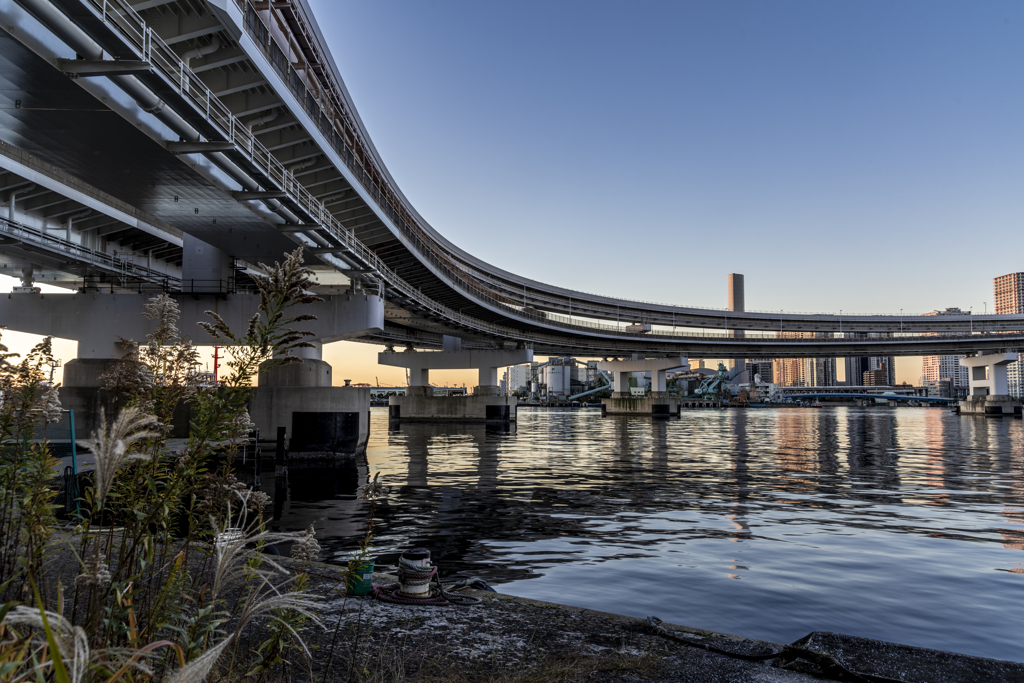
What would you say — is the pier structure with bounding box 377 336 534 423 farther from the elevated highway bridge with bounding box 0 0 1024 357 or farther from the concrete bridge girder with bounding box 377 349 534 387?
the elevated highway bridge with bounding box 0 0 1024 357

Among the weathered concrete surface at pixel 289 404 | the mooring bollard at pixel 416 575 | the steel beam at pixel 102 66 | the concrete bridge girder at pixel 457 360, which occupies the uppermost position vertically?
the steel beam at pixel 102 66

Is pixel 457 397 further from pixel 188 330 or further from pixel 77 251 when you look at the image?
pixel 77 251

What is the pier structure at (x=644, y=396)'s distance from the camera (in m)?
117

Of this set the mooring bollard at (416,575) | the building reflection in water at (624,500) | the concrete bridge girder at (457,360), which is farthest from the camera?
the concrete bridge girder at (457,360)

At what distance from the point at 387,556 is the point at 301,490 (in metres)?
12.5

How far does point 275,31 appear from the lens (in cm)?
2627

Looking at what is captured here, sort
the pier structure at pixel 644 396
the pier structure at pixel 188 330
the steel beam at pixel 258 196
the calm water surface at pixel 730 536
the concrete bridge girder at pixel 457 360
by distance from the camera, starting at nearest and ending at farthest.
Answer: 1. the calm water surface at pixel 730 536
2. the steel beam at pixel 258 196
3. the pier structure at pixel 188 330
4. the concrete bridge girder at pixel 457 360
5. the pier structure at pixel 644 396

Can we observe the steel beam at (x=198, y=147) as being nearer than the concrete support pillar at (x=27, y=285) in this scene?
Yes

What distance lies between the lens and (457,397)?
89.2 m

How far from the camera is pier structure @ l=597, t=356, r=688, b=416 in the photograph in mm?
117488

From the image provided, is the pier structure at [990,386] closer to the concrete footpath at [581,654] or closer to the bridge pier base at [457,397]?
the bridge pier base at [457,397]

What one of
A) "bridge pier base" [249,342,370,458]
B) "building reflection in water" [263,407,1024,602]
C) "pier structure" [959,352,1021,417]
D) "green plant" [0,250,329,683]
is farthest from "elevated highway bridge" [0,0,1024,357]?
"pier structure" [959,352,1021,417]

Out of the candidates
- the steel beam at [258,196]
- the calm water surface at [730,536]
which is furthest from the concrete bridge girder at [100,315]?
the steel beam at [258,196]

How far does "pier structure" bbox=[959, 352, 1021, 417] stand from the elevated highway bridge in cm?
11161
